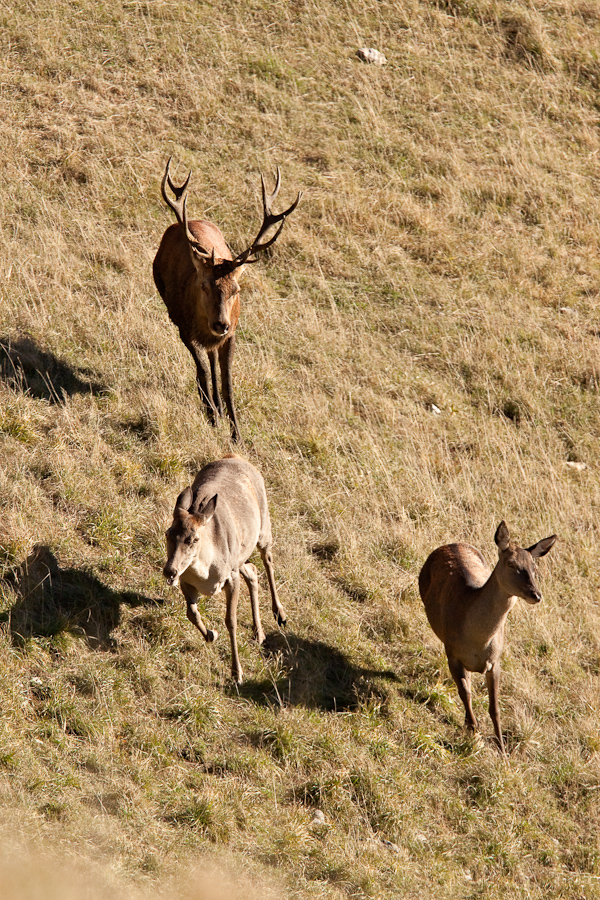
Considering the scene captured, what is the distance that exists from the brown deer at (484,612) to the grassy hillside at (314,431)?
1.16 feet

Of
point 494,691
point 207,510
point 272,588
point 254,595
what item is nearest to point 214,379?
point 272,588

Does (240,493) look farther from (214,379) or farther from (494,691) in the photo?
(214,379)

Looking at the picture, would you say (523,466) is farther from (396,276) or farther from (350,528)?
(396,276)

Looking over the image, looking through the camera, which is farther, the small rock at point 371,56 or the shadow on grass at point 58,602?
the small rock at point 371,56

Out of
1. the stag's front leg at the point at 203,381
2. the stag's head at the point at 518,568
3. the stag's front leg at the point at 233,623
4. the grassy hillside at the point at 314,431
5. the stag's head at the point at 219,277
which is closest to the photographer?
the grassy hillside at the point at 314,431

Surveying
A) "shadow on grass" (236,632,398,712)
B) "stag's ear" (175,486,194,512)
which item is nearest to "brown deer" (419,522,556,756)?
"shadow on grass" (236,632,398,712)

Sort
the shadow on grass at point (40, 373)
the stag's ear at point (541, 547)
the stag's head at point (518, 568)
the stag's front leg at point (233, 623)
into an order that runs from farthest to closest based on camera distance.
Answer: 1. the shadow on grass at point (40, 373)
2. the stag's ear at point (541, 547)
3. the stag's head at point (518, 568)
4. the stag's front leg at point (233, 623)

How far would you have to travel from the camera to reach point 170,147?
612 inches

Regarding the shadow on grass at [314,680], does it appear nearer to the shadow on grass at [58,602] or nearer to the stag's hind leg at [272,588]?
the stag's hind leg at [272,588]

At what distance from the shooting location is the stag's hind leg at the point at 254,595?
25.6ft

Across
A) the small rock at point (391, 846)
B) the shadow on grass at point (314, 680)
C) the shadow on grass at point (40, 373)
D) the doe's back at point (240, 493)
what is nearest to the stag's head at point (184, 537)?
the doe's back at point (240, 493)

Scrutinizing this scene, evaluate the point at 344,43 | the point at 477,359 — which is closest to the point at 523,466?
the point at 477,359

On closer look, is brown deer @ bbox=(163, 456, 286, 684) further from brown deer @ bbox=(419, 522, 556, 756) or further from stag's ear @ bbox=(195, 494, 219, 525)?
brown deer @ bbox=(419, 522, 556, 756)

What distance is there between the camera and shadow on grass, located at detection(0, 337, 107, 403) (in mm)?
9500
